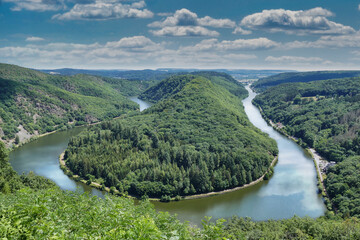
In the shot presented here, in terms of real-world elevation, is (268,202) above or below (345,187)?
below

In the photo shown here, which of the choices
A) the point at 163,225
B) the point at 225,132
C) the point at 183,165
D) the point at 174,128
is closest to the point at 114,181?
the point at 183,165

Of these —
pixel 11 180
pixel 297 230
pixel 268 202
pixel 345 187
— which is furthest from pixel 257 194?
pixel 11 180

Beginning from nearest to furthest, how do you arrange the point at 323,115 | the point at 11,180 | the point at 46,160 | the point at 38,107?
the point at 11,180
the point at 46,160
the point at 323,115
the point at 38,107

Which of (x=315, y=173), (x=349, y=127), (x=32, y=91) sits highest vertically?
(x=32, y=91)

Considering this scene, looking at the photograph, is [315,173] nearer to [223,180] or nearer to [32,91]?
[223,180]

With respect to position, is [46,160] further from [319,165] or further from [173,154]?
[319,165]
